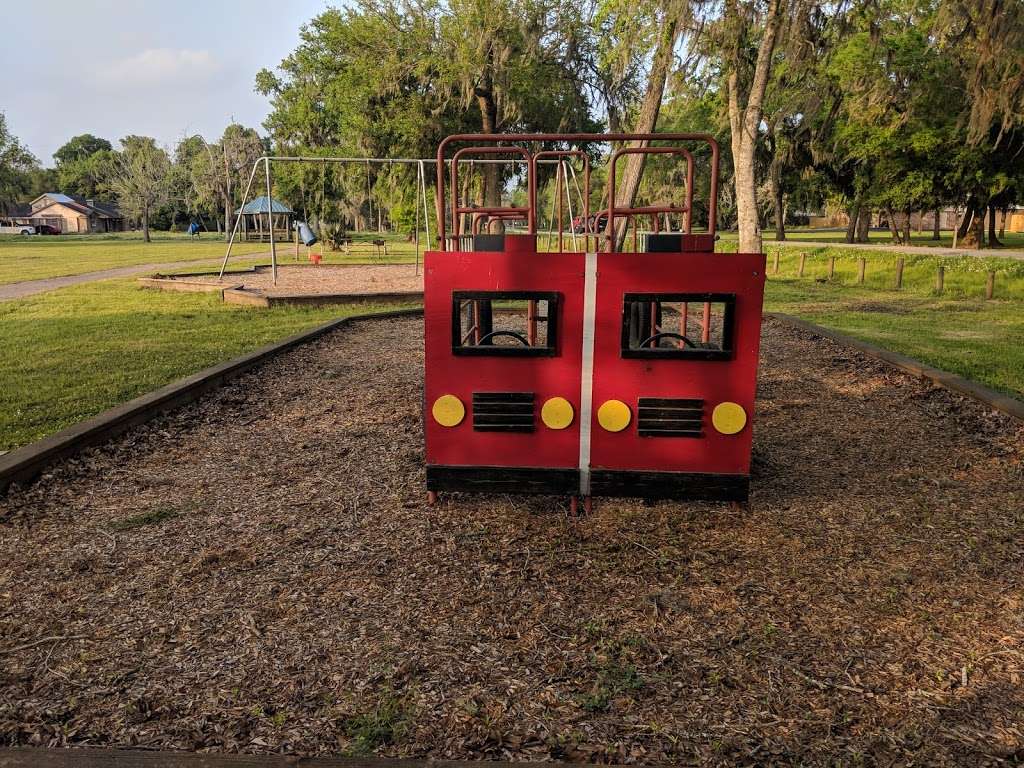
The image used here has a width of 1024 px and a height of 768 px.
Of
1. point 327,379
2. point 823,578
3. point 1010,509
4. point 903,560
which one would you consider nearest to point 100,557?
point 823,578

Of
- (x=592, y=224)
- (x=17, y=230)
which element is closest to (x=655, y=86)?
(x=592, y=224)

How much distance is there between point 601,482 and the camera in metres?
3.67

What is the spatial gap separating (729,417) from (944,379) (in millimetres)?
3977

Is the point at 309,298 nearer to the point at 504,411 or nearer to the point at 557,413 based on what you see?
the point at 504,411

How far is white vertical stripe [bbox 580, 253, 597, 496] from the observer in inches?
138

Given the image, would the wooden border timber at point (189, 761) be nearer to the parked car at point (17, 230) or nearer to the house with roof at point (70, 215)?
the parked car at point (17, 230)

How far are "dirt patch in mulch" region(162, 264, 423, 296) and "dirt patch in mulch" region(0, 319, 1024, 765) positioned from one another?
984 cm

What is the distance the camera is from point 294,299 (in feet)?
41.6

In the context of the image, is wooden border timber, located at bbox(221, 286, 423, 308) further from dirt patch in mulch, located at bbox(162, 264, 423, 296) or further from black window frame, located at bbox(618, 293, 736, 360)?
black window frame, located at bbox(618, 293, 736, 360)

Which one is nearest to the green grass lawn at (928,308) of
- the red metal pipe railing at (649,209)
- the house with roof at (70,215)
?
the red metal pipe railing at (649,209)

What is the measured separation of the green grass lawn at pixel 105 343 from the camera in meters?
5.54

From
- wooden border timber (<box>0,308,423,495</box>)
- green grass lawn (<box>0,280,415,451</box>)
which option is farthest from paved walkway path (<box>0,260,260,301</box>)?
wooden border timber (<box>0,308,423,495</box>)

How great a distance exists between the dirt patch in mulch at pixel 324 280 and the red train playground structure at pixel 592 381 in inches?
391

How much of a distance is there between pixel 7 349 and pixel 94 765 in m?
7.50
